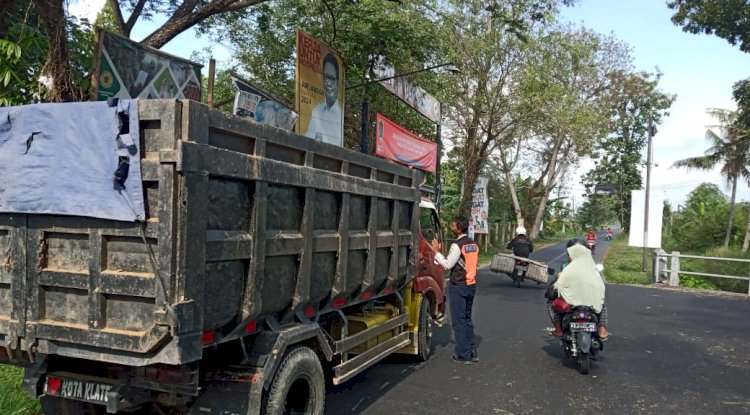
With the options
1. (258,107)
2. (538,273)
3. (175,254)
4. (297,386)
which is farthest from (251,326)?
(538,273)

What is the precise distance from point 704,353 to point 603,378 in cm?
243

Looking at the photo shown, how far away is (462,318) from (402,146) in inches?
298

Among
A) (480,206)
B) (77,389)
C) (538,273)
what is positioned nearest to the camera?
(77,389)

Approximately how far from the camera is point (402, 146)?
14.1 meters

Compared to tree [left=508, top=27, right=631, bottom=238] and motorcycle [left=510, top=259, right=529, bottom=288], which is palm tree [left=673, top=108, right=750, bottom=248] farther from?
motorcycle [left=510, top=259, right=529, bottom=288]

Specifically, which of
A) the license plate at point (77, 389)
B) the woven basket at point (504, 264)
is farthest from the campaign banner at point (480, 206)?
the license plate at point (77, 389)

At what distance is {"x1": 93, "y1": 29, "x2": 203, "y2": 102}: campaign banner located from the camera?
19.6 ft

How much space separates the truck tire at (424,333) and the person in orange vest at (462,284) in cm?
35

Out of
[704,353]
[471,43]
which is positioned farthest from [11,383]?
[471,43]

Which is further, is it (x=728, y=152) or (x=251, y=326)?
(x=728, y=152)

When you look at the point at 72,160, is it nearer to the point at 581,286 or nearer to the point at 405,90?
the point at 581,286

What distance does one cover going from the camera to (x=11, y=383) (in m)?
4.91

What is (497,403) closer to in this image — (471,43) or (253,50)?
(253,50)

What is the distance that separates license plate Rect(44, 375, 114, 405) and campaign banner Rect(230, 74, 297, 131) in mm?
5142
